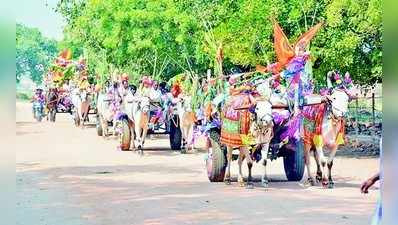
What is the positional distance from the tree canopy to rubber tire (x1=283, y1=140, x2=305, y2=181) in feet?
8.07

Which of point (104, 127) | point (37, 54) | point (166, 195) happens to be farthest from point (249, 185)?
point (37, 54)

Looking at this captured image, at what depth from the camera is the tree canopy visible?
15.0 m

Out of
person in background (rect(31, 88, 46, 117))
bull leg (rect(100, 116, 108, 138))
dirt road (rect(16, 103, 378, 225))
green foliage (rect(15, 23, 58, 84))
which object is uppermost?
green foliage (rect(15, 23, 58, 84))

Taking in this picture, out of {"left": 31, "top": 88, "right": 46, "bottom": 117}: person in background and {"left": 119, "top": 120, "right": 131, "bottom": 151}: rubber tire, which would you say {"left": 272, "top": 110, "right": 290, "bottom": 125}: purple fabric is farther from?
{"left": 31, "top": 88, "right": 46, "bottom": 117}: person in background

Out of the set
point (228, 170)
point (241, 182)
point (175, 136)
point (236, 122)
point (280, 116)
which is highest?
point (280, 116)

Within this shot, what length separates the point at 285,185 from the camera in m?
11.4

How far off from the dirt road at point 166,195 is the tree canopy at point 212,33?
103 inches

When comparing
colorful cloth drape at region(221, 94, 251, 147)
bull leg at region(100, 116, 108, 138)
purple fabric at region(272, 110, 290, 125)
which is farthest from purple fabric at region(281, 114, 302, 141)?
bull leg at region(100, 116, 108, 138)

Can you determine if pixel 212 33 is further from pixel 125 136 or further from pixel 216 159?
pixel 216 159

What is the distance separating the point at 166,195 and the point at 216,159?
148cm

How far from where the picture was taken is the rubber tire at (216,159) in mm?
11336

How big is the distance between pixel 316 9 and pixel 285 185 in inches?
260

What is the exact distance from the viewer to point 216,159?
37.3 feet

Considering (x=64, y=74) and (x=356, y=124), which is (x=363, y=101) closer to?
(x=356, y=124)
